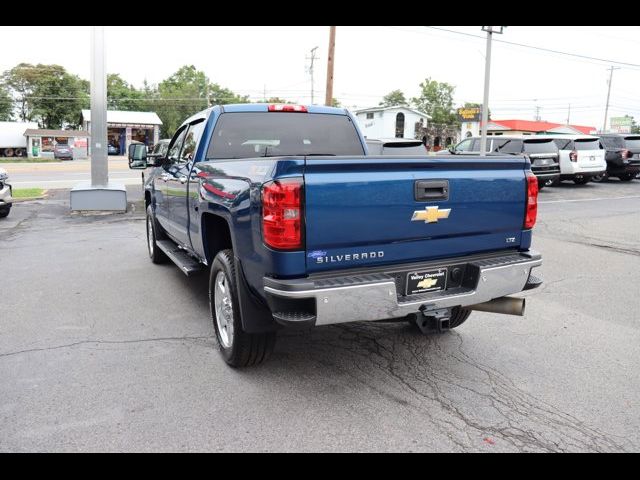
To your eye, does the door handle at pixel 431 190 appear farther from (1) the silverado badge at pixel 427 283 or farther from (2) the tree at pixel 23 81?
(2) the tree at pixel 23 81

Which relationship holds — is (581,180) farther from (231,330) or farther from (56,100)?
(56,100)

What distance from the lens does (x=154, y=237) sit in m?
7.38

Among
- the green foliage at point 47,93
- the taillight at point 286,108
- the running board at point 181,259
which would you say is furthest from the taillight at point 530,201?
the green foliage at point 47,93

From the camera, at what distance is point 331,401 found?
11.8ft

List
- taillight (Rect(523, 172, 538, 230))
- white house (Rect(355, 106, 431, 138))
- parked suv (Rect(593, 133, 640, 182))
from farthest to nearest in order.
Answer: white house (Rect(355, 106, 431, 138)) → parked suv (Rect(593, 133, 640, 182)) → taillight (Rect(523, 172, 538, 230))

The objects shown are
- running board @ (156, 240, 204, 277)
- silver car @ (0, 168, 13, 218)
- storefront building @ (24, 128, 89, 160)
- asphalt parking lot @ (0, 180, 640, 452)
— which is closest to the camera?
asphalt parking lot @ (0, 180, 640, 452)

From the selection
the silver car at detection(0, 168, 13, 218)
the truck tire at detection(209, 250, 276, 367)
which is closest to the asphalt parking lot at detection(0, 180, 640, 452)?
the truck tire at detection(209, 250, 276, 367)

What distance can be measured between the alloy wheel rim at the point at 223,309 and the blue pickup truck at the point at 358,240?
0.01 m

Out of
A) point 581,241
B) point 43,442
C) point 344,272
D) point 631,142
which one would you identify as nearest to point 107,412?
point 43,442

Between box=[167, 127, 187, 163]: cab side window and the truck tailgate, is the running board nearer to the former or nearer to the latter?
box=[167, 127, 187, 163]: cab side window

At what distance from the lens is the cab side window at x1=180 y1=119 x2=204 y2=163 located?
17.5 ft

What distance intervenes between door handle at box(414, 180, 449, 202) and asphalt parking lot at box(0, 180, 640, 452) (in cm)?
131

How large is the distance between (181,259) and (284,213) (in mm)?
2789

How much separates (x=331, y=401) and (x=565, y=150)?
57.0 ft
